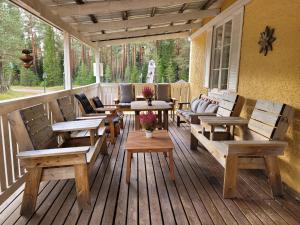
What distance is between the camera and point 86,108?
4.23 m

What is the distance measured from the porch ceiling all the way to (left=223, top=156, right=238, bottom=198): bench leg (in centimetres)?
275

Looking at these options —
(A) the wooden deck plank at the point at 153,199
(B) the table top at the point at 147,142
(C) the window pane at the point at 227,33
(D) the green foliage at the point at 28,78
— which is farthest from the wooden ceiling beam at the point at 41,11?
(C) the window pane at the point at 227,33

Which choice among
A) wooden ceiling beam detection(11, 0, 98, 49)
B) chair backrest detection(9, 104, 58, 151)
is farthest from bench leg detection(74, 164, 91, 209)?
wooden ceiling beam detection(11, 0, 98, 49)

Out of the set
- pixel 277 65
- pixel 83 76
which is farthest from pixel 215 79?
pixel 83 76

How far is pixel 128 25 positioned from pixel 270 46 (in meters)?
3.14

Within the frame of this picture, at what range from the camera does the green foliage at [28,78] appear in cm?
460

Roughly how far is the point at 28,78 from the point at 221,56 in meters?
4.30

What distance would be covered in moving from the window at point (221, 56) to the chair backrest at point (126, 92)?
2.48 metres

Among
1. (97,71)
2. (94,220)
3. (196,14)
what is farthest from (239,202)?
(97,71)

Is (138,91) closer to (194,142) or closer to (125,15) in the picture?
(125,15)

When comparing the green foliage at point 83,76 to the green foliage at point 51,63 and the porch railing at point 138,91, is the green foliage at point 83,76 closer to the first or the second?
the green foliage at point 51,63

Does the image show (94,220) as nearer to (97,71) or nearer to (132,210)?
(132,210)

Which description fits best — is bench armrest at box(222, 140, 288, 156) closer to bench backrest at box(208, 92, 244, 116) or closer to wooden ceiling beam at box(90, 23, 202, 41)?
bench backrest at box(208, 92, 244, 116)

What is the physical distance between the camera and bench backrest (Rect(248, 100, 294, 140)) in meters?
2.45
